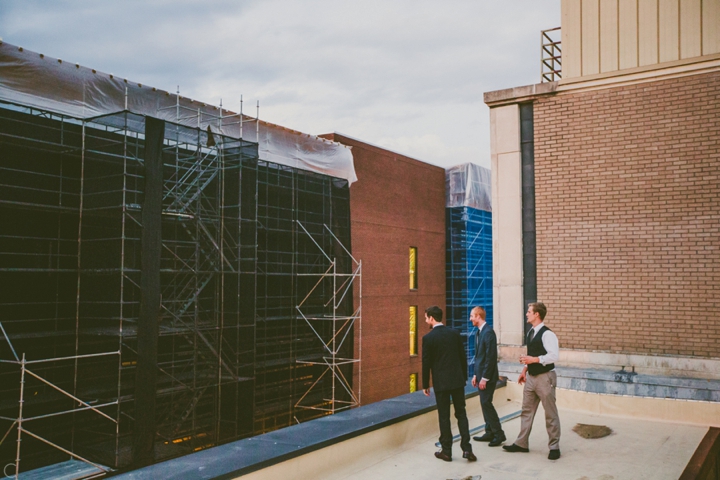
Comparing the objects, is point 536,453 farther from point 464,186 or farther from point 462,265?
point 464,186

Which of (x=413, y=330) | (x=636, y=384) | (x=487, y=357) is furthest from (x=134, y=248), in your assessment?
(x=413, y=330)

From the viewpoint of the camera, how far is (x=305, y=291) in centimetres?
2000

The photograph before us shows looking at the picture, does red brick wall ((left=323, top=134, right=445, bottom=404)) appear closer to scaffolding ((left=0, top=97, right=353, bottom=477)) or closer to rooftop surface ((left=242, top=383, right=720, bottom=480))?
scaffolding ((left=0, top=97, right=353, bottom=477))

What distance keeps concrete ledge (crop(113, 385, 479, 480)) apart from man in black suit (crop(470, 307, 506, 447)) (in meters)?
0.72

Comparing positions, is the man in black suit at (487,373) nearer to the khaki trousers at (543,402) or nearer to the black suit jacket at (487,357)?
the black suit jacket at (487,357)

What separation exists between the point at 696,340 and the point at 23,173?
508 inches

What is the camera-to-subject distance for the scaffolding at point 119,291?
446 inches

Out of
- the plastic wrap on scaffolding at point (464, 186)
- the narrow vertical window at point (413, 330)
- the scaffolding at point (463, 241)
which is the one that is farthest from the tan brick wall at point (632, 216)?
the scaffolding at point (463, 241)

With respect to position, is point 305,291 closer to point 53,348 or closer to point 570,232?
point 53,348

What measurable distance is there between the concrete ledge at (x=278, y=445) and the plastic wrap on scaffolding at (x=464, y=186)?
2437cm

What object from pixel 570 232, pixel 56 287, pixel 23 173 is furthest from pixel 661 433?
pixel 23 173

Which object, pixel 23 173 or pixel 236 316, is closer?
pixel 23 173

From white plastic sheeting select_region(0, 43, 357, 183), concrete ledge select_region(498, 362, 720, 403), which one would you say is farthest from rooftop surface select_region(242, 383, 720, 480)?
white plastic sheeting select_region(0, 43, 357, 183)

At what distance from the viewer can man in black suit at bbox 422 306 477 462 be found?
5535mm
